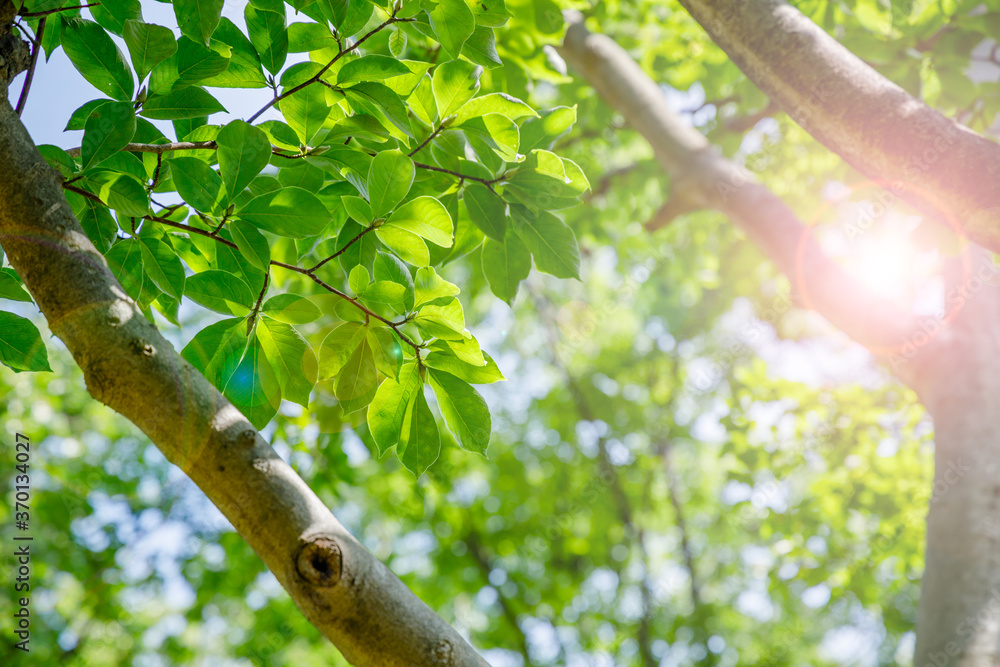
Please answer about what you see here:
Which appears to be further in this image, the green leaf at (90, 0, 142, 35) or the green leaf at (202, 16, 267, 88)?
the green leaf at (202, 16, 267, 88)

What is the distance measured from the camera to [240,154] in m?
0.95

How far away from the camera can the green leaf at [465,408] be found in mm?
1094

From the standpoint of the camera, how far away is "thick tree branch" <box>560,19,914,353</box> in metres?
2.58

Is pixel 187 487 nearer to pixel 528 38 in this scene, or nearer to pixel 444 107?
Result: pixel 528 38

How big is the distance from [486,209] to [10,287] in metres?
0.95

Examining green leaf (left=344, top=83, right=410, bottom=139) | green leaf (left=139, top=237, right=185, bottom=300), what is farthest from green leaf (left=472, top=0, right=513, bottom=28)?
green leaf (left=139, top=237, right=185, bottom=300)

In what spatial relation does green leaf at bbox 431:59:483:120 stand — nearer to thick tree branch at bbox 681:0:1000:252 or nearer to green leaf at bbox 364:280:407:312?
green leaf at bbox 364:280:407:312

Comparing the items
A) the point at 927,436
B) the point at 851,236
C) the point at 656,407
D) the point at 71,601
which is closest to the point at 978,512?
the point at 927,436

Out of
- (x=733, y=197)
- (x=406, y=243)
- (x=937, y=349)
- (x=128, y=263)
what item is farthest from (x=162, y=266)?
(x=937, y=349)

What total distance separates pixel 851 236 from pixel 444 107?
12.0 feet

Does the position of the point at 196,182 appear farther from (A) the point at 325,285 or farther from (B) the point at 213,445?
(B) the point at 213,445

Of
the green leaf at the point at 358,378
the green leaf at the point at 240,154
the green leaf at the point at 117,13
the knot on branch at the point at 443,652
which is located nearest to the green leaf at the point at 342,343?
the green leaf at the point at 358,378

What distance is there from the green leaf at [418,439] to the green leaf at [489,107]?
21.9 inches

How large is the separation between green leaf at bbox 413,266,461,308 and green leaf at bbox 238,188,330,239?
0.63 ft
